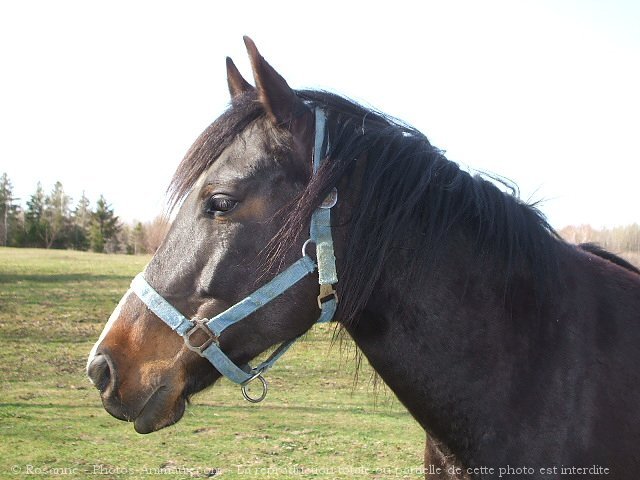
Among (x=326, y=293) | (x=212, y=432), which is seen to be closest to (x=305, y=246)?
(x=326, y=293)

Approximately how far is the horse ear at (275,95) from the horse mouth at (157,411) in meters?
1.11

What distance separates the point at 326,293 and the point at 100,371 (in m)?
0.89

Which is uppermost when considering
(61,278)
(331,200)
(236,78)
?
(236,78)

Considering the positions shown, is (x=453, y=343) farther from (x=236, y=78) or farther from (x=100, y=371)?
(x=236, y=78)

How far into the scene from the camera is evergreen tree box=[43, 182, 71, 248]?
1954 inches

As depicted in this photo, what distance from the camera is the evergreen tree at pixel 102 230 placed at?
50969mm

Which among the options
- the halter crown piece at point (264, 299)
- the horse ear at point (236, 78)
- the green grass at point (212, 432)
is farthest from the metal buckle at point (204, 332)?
the horse ear at point (236, 78)

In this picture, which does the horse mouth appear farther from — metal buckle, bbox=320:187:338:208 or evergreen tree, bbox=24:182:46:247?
evergreen tree, bbox=24:182:46:247

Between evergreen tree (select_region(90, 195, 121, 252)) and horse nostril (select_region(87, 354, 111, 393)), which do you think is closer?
horse nostril (select_region(87, 354, 111, 393))

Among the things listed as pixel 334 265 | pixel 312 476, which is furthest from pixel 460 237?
pixel 312 476

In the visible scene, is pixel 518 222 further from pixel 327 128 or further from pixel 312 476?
pixel 312 476

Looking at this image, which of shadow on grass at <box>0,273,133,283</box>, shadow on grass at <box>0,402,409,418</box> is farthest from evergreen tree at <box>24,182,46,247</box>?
shadow on grass at <box>0,402,409,418</box>

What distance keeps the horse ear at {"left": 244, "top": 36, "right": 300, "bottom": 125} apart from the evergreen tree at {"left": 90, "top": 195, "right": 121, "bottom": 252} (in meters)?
52.0

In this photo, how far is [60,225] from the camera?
50.7 m
